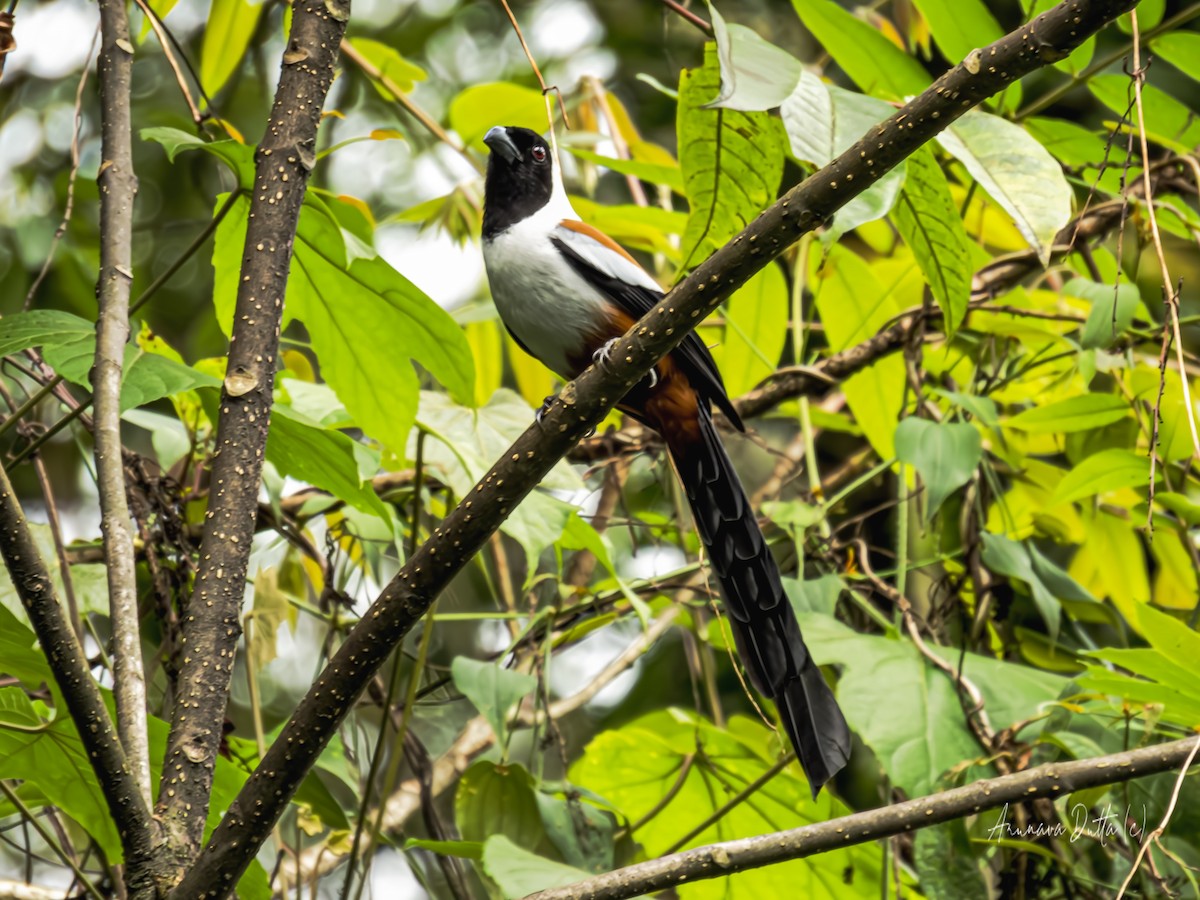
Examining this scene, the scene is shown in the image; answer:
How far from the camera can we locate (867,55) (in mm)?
2170

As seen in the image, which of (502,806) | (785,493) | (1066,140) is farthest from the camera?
(785,493)

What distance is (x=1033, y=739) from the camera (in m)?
2.19

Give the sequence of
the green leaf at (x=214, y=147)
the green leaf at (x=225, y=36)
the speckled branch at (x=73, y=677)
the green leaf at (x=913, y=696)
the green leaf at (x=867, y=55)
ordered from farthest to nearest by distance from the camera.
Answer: the green leaf at (x=225, y=36) < the green leaf at (x=867, y=55) < the green leaf at (x=913, y=696) < the green leaf at (x=214, y=147) < the speckled branch at (x=73, y=677)

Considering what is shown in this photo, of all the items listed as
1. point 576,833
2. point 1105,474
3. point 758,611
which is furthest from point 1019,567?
point 576,833

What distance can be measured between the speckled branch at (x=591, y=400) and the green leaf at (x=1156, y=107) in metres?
1.31

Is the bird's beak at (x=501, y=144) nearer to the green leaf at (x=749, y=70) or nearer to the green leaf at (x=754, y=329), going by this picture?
the green leaf at (x=754, y=329)

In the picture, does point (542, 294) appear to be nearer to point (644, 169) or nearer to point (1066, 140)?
point (644, 169)

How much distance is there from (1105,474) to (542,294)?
4.05 feet

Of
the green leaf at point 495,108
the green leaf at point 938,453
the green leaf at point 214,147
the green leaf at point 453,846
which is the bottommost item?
the green leaf at point 453,846

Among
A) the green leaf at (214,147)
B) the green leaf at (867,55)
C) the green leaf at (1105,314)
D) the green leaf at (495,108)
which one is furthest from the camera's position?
the green leaf at (495,108)

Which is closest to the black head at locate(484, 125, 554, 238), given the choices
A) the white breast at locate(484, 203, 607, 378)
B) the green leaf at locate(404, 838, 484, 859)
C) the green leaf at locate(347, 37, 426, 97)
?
the white breast at locate(484, 203, 607, 378)

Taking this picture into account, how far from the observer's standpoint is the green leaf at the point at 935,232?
1.71m

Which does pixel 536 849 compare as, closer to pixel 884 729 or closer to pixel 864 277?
pixel 884 729

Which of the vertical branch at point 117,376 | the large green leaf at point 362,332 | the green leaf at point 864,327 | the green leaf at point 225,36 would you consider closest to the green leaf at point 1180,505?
the green leaf at point 864,327
